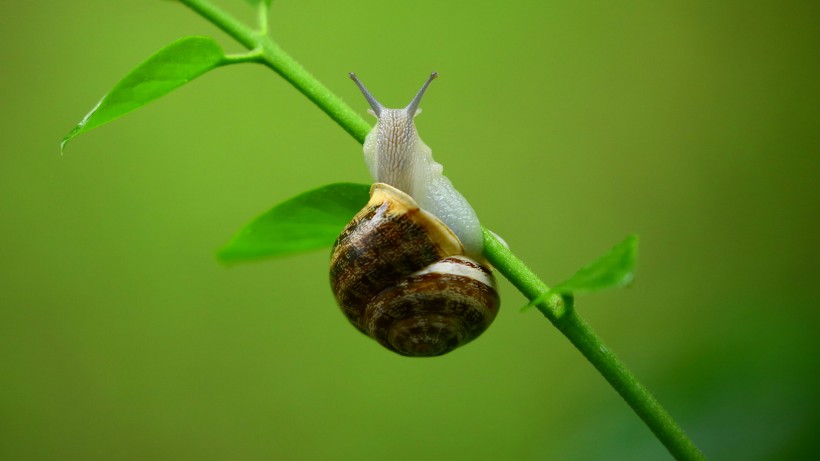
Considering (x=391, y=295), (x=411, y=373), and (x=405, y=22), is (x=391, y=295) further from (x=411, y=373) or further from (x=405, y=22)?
(x=405, y=22)

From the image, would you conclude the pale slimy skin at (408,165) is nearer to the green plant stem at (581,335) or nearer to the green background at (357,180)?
the green plant stem at (581,335)

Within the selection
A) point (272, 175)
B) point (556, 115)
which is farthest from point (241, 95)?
point (556, 115)

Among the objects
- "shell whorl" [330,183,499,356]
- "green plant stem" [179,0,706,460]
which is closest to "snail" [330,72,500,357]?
"shell whorl" [330,183,499,356]

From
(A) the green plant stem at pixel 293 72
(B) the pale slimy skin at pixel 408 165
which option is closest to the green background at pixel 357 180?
(B) the pale slimy skin at pixel 408 165

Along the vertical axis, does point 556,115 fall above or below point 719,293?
above

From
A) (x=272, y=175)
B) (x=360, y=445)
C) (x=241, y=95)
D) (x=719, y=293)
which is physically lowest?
(x=719, y=293)

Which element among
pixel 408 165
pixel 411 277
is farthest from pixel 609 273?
pixel 408 165
